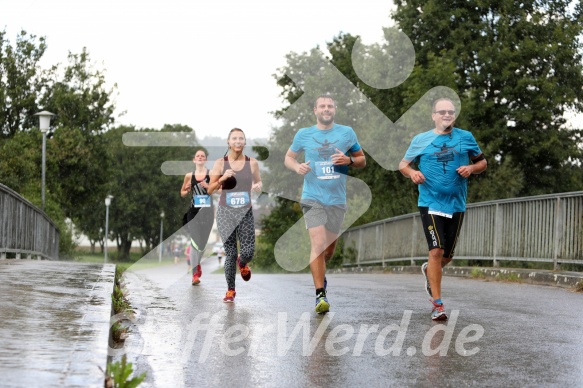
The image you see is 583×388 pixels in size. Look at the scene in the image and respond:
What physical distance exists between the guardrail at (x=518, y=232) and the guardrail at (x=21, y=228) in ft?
27.6

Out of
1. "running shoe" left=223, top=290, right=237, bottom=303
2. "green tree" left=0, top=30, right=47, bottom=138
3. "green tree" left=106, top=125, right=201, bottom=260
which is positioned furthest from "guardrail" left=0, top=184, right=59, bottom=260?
"green tree" left=106, top=125, right=201, bottom=260

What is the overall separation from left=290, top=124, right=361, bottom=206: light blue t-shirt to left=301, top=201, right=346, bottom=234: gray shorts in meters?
0.06

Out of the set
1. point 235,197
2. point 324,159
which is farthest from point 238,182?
point 324,159

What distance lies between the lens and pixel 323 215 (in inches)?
354

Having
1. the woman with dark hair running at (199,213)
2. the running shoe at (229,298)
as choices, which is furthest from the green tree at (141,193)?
the running shoe at (229,298)

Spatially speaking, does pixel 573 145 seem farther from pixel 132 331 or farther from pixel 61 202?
pixel 132 331

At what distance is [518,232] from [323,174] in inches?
318

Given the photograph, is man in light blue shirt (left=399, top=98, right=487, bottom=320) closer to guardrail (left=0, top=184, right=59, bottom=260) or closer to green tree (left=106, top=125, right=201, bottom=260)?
guardrail (left=0, top=184, right=59, bottom=260)

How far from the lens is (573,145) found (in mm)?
39719

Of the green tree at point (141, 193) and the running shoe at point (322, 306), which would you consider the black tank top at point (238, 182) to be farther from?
the green tree at point (141, 193)

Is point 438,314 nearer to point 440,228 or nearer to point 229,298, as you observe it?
point 440,228

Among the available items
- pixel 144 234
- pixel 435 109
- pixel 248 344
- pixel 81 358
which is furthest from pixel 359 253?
pixel 144 234

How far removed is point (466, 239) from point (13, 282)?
457 inches

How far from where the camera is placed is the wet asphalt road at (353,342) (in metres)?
5.41
